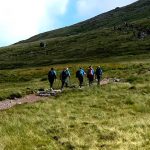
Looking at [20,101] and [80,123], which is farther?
[20,101]

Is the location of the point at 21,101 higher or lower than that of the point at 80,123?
lower

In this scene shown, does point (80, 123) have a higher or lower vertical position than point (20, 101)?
higher

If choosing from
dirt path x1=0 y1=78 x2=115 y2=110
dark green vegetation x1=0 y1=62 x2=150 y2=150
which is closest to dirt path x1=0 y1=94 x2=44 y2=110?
dirt path x1=0 y1=78 x2=115 y2=110

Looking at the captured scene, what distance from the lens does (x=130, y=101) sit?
123 feet

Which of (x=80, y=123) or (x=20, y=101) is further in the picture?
(x=20, y=101)

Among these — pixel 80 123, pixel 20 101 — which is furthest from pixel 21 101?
pixel 80 123

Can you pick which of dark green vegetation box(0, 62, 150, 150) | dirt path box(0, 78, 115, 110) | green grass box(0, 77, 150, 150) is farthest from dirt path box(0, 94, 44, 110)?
green grass box(0, 77, 150, 150)

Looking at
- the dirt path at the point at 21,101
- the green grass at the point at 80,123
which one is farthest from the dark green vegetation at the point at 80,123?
the dirt path at the point at 21,101

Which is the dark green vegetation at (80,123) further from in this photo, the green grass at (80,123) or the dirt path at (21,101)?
the dirt path at (21,101)

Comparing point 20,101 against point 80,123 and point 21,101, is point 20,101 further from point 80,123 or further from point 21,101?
point 80,123

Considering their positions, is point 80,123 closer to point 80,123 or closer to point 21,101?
point 80,123

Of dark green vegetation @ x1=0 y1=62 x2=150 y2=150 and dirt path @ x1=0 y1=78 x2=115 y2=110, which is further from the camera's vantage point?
dirt path @ x1=0 y1=78 x2=115 y2=110

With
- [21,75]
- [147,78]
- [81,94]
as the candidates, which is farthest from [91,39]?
[81,94]

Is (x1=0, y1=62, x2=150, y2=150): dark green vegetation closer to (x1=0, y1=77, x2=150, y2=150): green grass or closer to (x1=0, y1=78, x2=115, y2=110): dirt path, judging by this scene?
(x1=0, y1=77, x2=150, y2=150): green grass
